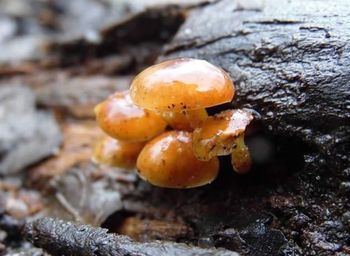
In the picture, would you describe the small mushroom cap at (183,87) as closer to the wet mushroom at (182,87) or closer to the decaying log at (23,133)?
the wet mushroom at (182,87)

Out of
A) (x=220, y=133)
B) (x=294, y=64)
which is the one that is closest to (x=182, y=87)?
(x=220, y=133)

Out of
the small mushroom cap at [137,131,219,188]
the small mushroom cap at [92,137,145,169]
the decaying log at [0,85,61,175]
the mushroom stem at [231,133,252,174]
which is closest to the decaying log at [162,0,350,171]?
the mushroom stem at [231,133,252,174]

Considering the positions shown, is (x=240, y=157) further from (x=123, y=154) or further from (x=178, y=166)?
(x=123, y=154)

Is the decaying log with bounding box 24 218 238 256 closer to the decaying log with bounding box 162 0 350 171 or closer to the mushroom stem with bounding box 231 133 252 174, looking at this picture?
the mushroom stem with bounding box 231 133 252 174

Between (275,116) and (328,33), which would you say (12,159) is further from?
(328,33)

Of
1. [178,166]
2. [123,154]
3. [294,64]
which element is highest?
[294,64]

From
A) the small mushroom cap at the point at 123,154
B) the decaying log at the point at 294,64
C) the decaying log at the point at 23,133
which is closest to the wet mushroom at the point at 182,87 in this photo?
the decaying log at the point at 294,64

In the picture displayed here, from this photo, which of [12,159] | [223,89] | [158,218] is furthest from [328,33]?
[12,159]
